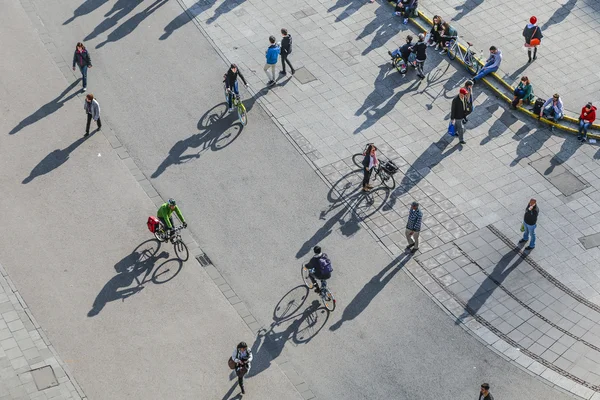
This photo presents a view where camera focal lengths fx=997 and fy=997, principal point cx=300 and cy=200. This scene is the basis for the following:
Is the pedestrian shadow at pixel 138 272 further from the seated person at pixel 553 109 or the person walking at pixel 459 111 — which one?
the seated person at pixel 553 109

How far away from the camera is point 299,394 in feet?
81.5

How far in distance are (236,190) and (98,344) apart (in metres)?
6.90

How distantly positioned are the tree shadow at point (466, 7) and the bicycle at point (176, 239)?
15.2 meters

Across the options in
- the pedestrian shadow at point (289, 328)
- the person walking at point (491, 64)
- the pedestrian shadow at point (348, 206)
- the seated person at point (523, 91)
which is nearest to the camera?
the pedestrian shadow at point (289, 328)

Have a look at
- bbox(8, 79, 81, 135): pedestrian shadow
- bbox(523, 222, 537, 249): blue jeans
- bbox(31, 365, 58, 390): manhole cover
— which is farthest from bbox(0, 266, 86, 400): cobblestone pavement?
bbox(523, 222, 537, 249): blue jeans

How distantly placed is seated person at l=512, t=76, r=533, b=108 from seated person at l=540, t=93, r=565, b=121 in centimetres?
71

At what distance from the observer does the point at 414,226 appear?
2783cm

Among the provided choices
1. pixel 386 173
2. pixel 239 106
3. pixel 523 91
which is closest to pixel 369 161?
pixel 386 173

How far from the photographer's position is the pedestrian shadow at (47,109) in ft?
105

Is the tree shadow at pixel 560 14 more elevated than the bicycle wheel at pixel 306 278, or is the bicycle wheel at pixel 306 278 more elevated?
the tree shadow at pixel 560 14

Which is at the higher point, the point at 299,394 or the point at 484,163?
the point at 484,163

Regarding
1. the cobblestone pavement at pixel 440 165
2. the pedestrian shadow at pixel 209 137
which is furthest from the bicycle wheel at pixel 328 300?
the pedestrian shadow at pixel 209 137

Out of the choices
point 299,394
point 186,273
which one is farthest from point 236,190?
point 299,394

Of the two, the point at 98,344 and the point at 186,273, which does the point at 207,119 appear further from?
the point at 98,344
